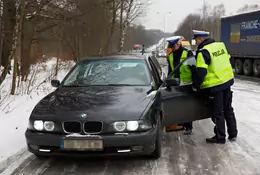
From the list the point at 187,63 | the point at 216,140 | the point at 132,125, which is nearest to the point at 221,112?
the point at 216,140

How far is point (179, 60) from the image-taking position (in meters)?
7.23

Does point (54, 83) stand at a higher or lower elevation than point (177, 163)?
higher

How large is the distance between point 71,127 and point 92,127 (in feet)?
0.87

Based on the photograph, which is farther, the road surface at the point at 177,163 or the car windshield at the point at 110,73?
the car windshield at the point at 110,73

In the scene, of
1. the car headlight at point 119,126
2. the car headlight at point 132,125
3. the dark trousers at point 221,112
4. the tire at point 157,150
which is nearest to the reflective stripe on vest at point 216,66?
the dark trousers at point 221,112

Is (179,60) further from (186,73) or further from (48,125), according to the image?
(48,125)

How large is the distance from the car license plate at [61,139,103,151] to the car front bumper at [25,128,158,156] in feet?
0.21

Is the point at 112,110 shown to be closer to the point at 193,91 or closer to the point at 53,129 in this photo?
the point at 53,129

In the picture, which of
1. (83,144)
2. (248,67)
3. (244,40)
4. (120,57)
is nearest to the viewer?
(83,144)

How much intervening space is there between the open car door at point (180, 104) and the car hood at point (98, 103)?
1.58ft

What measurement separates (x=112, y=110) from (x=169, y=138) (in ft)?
7.21

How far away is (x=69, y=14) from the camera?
15.8 meters

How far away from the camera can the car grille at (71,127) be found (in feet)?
15.4

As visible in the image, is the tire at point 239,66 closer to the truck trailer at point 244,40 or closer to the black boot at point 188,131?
the truck trailer at point 244,40
